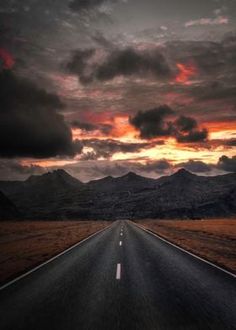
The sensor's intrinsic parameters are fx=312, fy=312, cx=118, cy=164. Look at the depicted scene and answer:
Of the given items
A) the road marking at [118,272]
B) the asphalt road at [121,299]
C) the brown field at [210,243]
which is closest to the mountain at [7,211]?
the brown field at [210,243]

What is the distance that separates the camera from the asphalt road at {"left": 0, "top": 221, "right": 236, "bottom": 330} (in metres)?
6.72

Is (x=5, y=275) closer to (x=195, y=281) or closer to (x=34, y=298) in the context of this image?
(x=34, y=298)

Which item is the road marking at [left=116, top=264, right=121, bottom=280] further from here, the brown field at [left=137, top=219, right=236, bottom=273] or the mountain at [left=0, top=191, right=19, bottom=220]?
the mountain at [left=0, top=191, right=19, bottom=220]

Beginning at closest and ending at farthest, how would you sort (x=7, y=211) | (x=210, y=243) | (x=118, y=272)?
1. (x=118, y=272)
2. (x=210, y=243)
3. (x=7, y=211)

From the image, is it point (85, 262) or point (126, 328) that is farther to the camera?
point (85, 262)

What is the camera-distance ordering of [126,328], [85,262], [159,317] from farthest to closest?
1. [85,262]
2. [159,317]
3. [126,328]

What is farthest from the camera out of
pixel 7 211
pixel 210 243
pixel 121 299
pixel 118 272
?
pixel 7 211

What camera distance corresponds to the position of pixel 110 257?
56.2ft

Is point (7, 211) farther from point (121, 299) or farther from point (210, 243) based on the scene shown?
point (121, 299)

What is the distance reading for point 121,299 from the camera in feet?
28.0

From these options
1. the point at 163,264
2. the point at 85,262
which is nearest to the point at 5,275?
the point at 85,262

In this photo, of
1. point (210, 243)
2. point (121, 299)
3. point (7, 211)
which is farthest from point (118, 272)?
point (7, 211)

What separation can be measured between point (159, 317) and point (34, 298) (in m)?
3.63

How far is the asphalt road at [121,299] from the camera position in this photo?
6.72 metres
